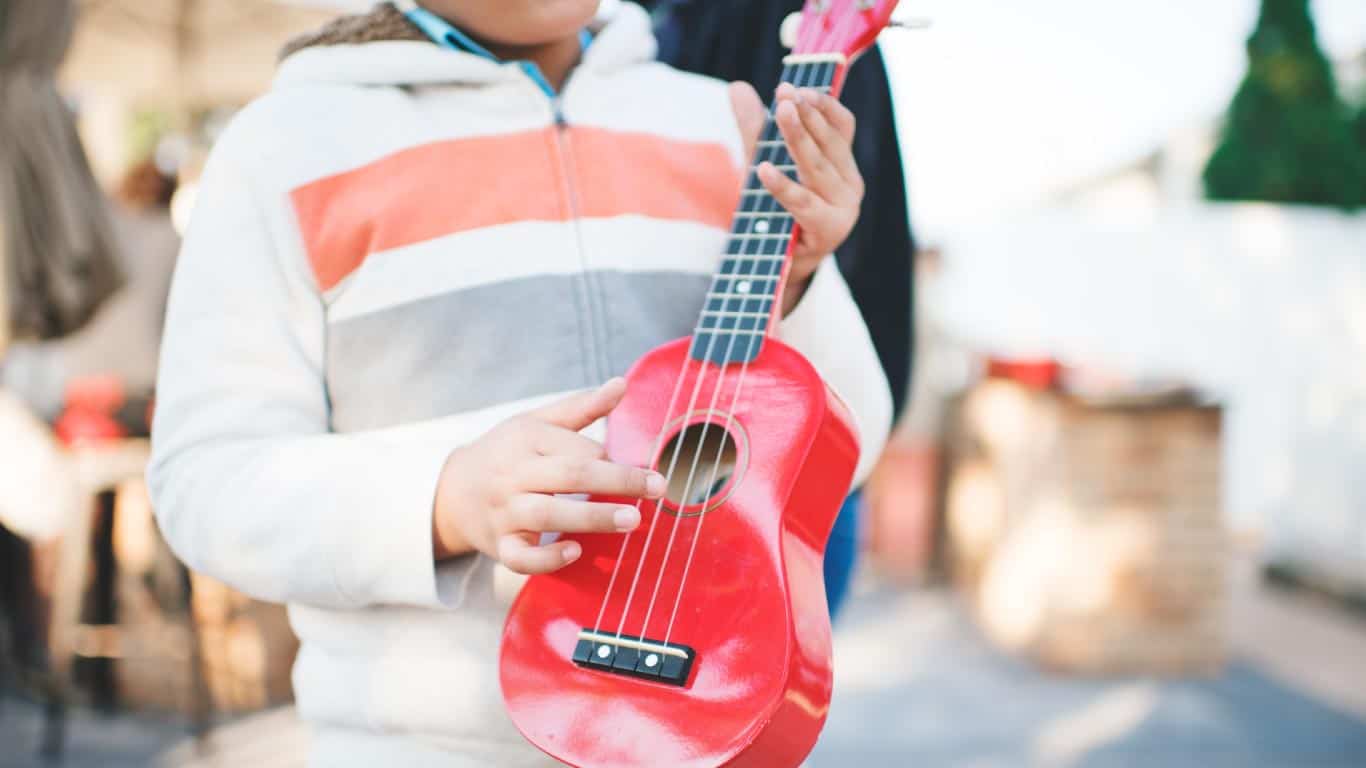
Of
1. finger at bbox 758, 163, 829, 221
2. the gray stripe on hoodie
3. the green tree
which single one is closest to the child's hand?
the gray stripe on hoodie

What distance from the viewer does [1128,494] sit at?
14.3ft

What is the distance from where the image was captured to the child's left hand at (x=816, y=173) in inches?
37.1

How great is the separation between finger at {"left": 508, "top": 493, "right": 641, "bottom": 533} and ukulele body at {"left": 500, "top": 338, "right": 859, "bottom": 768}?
0.29 ft

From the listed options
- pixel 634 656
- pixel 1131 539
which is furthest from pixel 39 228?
pixel 1131 539

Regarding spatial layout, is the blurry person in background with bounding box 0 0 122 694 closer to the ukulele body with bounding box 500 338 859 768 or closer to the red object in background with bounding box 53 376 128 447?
the red object in background with bounding box 53 376 128 447

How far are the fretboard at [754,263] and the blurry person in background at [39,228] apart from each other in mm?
3075

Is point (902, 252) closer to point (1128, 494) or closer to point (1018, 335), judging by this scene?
point (1128, 494)

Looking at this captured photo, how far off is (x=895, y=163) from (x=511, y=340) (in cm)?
71

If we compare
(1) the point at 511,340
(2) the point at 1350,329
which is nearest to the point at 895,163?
(1) the point at 511,340

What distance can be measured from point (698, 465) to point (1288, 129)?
1654 centimetres

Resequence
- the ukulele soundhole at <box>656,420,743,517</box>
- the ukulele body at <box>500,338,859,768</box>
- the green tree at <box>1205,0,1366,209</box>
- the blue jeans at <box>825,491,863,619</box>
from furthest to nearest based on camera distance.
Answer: the green tree at <box>1205,0,1366,209</box> < the blue jeans at <box>825,491,863,619</box> < the ukulele soundhole at <box>656,420,743,517</box> < the ukulele body at <box>500,338,859,768</box>

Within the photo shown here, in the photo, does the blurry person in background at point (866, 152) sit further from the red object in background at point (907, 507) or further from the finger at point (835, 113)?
the red object in background at point (907, 507)

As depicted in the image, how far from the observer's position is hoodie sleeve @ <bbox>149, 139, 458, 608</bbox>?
97 centimetres

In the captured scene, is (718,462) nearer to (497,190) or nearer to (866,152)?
(497,190)
